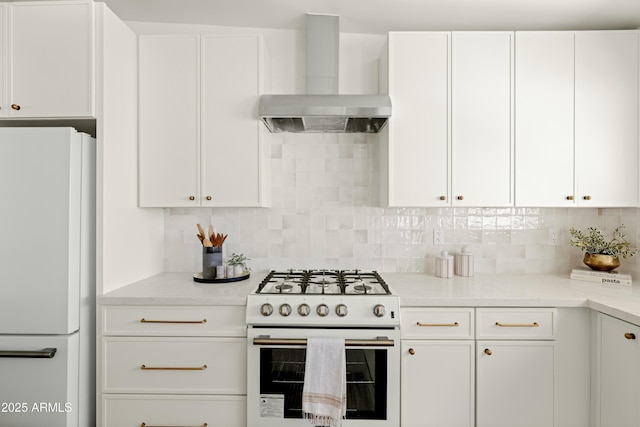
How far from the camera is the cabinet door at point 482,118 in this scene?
2.22m

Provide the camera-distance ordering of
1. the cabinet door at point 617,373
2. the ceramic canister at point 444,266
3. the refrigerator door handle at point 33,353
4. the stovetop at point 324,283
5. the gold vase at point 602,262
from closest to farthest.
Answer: the cabinet door at point 617,373 → the refrigerator door handle at point 33,353 → the stovetop at point 324,283 → the gold vase at point 602,262 → the ceramic canister at point 444,266

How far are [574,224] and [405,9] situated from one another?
1893 millimetres

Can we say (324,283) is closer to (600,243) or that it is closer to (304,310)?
(304,310)

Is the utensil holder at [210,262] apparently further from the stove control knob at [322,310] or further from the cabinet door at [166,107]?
the stove control knob at [322,310]

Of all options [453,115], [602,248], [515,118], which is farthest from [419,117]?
[602,248]

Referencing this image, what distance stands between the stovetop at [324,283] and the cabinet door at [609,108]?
141 cm

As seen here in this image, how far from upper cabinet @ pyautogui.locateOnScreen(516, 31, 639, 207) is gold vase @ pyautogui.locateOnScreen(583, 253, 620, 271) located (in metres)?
0.36

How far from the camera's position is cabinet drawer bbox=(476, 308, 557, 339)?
6.22ft

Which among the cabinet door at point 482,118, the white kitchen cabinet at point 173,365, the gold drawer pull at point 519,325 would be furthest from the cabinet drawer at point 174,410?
the cabinet door at point 482,118

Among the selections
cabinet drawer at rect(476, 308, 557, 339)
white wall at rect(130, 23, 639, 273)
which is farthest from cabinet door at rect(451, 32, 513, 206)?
cabinet drawer at rect(476, 308, 557, 339)

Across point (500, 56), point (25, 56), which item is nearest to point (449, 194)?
point (500, 56)

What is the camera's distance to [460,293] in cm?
201

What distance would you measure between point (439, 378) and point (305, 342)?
2.40 ft

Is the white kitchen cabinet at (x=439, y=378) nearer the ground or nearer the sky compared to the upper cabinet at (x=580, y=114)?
nearer the ground
